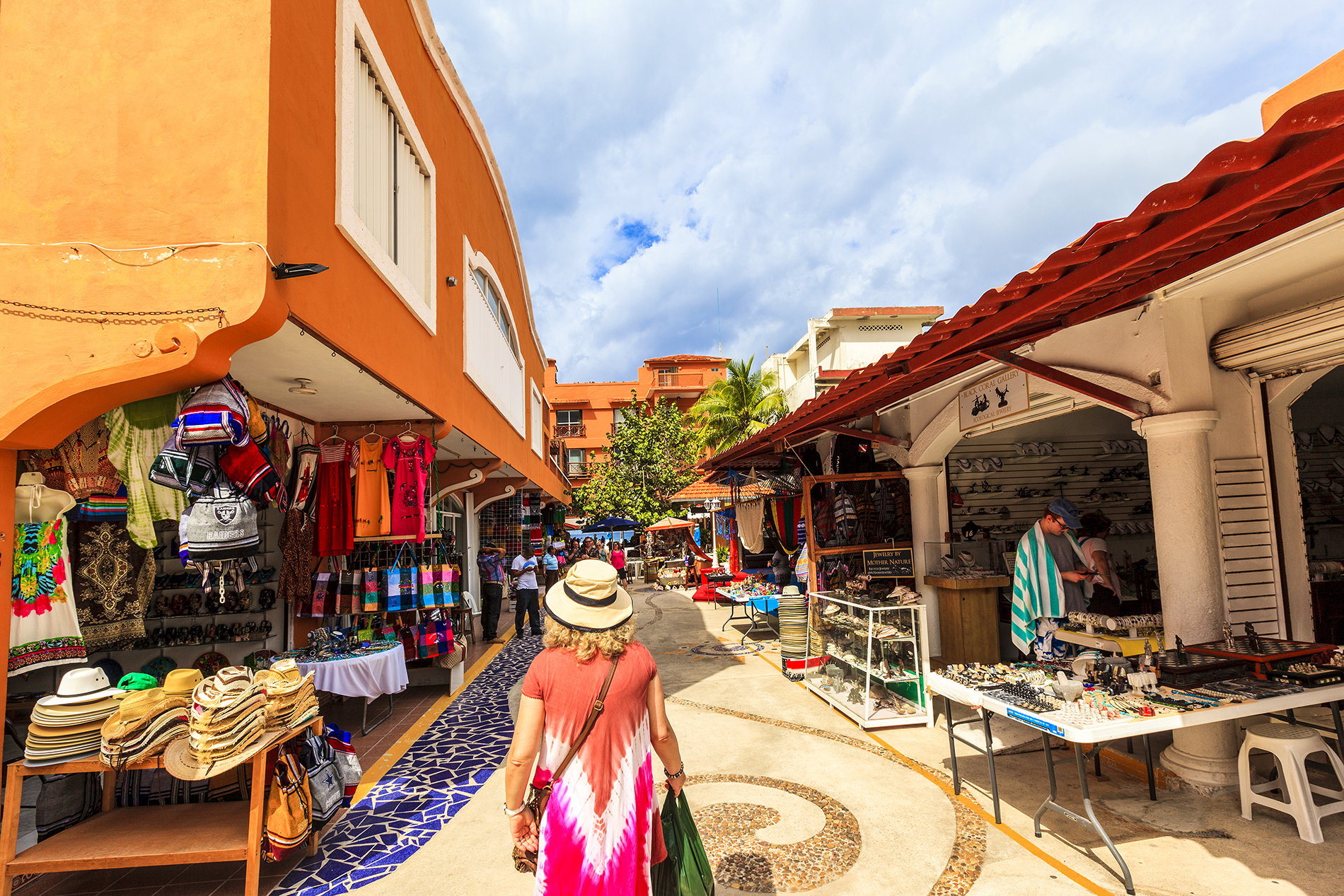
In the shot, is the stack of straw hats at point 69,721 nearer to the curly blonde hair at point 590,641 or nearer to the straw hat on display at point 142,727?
the straw hat on display at point 142,727

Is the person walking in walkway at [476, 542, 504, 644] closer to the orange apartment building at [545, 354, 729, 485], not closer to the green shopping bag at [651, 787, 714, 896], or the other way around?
the green shopping bag at [651, 787, 714, 896]

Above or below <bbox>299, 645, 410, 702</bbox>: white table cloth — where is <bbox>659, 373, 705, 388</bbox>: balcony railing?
above

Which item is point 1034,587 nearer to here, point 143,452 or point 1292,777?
point 1292,777

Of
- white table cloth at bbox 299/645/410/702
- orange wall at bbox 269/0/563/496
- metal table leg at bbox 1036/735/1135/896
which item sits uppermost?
orange wall at bbox 269/0/563/496

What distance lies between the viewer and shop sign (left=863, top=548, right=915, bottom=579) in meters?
7.55

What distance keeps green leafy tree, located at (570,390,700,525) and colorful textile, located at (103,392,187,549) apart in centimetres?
Result: 2259

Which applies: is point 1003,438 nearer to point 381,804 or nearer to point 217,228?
point 381,804

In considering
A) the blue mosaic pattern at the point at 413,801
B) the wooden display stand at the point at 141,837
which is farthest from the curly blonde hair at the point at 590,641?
the blue mosaic pattern at the point at 413,801

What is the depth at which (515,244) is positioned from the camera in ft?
42.7

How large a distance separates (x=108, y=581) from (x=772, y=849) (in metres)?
4.81

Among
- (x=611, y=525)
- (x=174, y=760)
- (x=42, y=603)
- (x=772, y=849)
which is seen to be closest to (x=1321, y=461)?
(x=772, y=849)

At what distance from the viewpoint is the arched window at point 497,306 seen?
9.27 meters

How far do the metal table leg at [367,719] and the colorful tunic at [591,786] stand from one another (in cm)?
511

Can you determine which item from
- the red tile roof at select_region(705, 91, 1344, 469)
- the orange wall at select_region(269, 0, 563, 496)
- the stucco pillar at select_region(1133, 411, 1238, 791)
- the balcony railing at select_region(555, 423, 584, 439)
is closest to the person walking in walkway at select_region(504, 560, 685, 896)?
the orange wall at select_region(269, 0, 563, 496)
